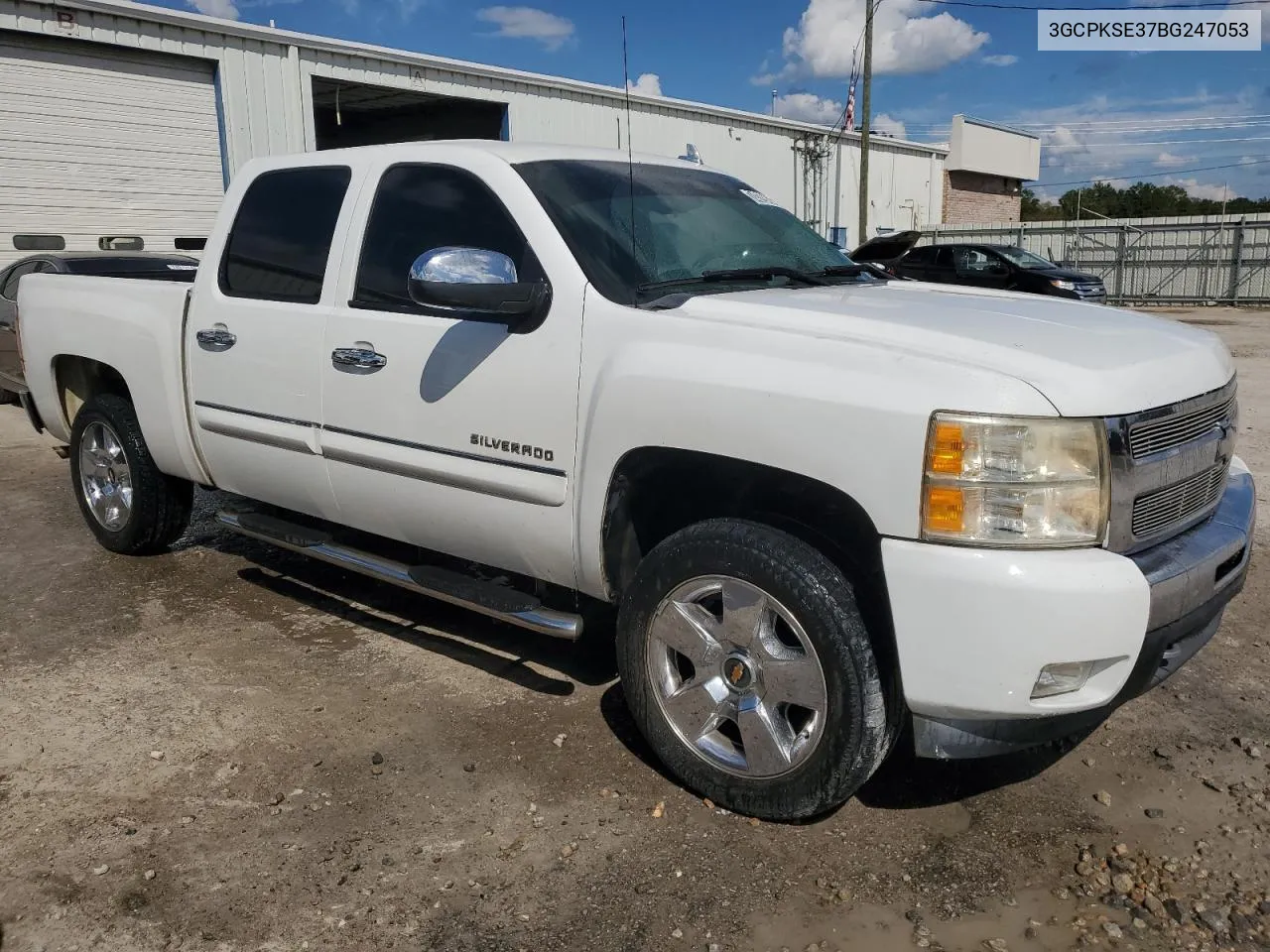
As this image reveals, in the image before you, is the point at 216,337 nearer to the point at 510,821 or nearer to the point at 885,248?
the point at 510,821

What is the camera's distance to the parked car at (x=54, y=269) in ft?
31.7

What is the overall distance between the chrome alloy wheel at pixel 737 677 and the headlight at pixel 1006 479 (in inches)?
21.6

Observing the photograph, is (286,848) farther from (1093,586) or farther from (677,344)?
(1093,586)

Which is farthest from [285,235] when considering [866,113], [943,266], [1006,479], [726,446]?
[866,113]

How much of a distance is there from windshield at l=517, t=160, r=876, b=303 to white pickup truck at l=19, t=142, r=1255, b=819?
0.02 meters

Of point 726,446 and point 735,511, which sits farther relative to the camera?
point 735,511

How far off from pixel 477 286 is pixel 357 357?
885 mm

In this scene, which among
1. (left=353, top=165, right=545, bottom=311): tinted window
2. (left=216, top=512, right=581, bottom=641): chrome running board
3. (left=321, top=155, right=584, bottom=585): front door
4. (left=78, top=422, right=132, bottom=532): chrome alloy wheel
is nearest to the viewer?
(left=321, top=155, right=584, bottom=585): front door

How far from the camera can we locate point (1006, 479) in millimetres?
2645

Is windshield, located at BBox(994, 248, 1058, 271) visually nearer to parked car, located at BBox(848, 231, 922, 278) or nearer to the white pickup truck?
parked car, located at BBox(848, 231, 922, 278)

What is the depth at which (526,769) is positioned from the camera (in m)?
3.51

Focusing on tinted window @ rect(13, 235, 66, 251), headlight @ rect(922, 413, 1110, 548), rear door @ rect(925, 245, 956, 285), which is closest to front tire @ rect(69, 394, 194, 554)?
headlight @ rect(922, 413, 1110, 548)

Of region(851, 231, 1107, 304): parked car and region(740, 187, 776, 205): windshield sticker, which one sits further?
region(851, 231, 1107, 304): parked car

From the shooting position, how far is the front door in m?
3.48
